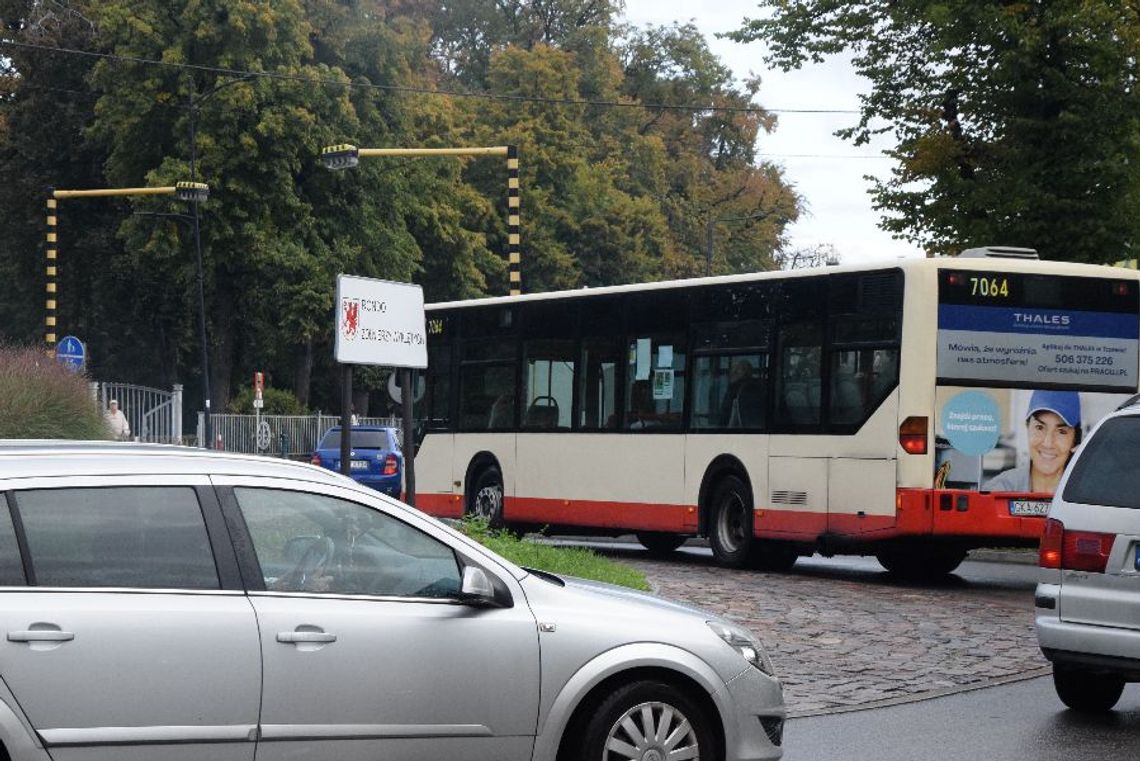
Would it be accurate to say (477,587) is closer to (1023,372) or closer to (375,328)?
(375,328)

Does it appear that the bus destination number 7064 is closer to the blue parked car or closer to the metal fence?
the blue parked car

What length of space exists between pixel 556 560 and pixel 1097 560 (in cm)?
779

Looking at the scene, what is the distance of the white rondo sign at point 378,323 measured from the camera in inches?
657

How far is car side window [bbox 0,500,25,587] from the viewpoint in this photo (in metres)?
6.84

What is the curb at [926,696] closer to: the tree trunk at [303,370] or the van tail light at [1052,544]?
the van tail light at [1052,544]

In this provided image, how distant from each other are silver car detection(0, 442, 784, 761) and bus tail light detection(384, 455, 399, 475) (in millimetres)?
32491

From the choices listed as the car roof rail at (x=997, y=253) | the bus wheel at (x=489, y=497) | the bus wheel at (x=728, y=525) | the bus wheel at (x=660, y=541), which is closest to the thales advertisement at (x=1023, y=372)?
the car roof rail at (x=997, y=253)

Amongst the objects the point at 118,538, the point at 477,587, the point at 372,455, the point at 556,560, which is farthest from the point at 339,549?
the point at 372,455

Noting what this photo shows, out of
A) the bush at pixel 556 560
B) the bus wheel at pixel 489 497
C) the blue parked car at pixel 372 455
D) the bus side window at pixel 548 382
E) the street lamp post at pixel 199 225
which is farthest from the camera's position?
the street lamp post at pixel 199 225

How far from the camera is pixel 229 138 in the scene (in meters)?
55.5

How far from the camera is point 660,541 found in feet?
81.5

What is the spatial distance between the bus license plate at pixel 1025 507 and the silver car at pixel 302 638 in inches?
441

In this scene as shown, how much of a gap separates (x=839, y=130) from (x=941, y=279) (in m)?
13.3

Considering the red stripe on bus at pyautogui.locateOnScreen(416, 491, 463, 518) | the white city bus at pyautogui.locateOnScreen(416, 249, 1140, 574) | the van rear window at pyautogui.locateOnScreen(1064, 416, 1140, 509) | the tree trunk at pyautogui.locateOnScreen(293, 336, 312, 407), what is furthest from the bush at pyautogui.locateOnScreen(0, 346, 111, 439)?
the tree trunk at pyautogui.locateOnScreen(293, 336, 312, 407)
